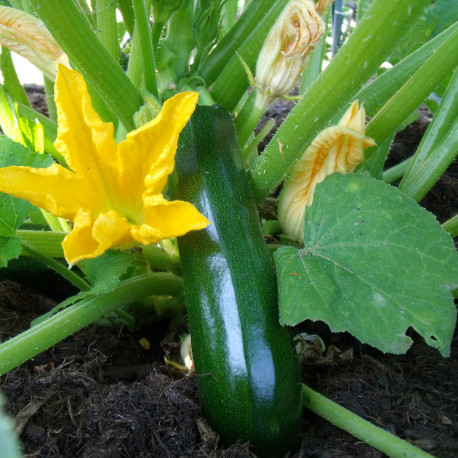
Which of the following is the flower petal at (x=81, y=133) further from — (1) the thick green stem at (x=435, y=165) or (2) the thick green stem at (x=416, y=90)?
(1) the thick green stem at (x=435, y=165)

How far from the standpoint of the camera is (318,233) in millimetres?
1224

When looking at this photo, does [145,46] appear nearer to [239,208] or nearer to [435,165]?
[239,208]

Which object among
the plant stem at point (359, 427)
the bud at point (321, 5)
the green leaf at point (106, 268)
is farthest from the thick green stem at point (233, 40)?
the plant stem at point (359, 427)

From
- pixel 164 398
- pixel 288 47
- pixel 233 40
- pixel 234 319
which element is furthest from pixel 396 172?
pixel 164 398

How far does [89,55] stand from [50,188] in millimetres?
327

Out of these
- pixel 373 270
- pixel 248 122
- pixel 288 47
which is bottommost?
pixel 373 270

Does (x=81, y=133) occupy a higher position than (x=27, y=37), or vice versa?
(x=27, y=37)

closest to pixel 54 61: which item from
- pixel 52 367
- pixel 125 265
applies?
pixel 125 265

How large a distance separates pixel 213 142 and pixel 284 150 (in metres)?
0.17

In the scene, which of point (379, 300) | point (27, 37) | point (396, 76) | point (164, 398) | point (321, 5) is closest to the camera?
point (379, 300)

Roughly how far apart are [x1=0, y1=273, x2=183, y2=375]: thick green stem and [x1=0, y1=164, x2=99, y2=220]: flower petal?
214 mm

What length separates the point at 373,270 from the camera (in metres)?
1.12

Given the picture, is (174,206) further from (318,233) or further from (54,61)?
(54,61)

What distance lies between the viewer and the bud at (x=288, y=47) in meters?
1.22
